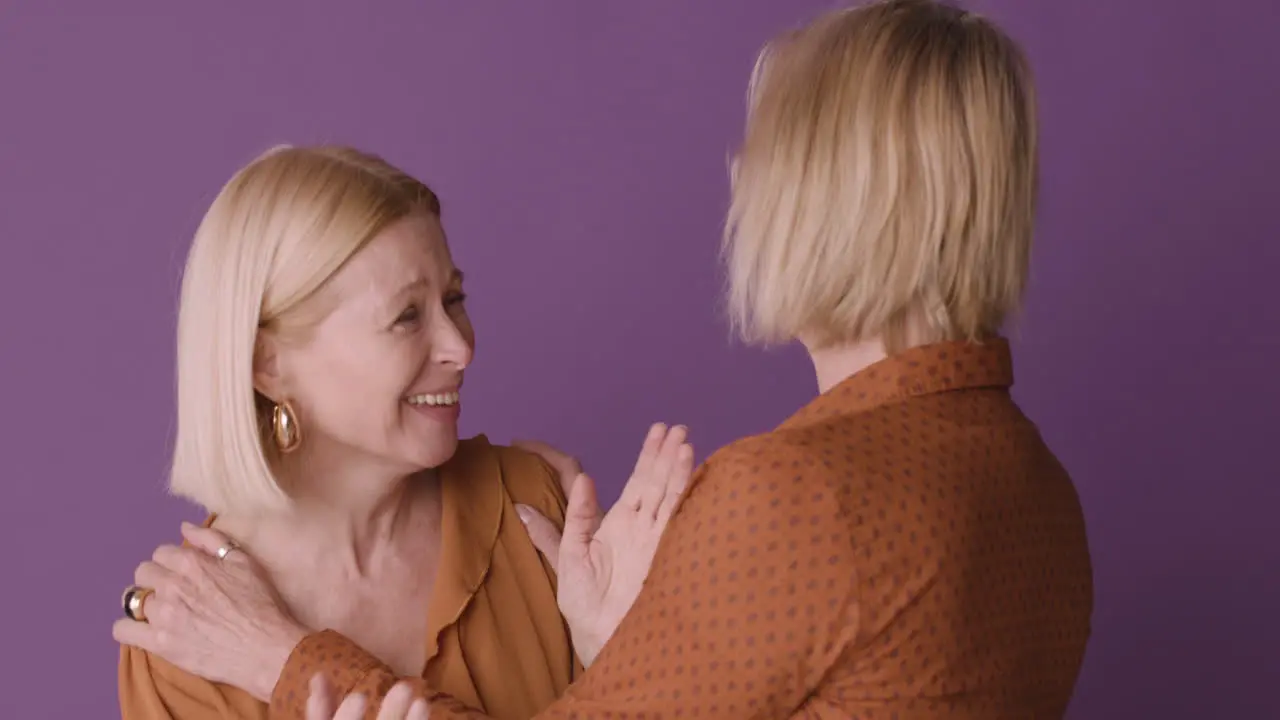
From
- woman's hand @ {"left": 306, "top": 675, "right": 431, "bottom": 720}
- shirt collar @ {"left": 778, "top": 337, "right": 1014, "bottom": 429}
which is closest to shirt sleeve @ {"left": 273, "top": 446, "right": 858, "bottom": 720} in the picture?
shirt collar @ {"left": 778, "top": 337, "right": 1014, "bottom": 429}

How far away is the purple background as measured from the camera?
341 cm

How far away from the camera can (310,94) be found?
3.48 m

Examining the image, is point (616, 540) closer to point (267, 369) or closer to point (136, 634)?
point (267, 369)

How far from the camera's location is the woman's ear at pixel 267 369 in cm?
226

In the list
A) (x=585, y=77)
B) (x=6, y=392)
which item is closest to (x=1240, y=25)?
(x=585, y=77)

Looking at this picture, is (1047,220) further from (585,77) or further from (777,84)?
(777,84)

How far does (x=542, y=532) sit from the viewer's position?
2.48 metres

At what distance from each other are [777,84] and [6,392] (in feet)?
7.51

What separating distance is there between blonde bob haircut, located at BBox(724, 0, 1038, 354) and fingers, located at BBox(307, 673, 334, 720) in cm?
72

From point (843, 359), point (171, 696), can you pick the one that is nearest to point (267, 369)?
point (171, 696)

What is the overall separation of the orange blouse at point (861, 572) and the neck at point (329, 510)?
0.76 metres

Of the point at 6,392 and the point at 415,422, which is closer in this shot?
the point at 415,422

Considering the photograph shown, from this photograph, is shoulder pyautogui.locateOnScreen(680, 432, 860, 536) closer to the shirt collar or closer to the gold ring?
the shirt collar

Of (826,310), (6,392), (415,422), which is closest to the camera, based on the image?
(826,310)
